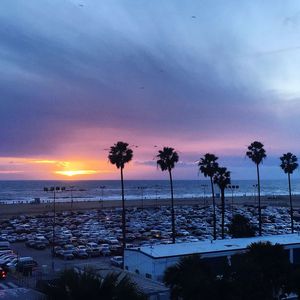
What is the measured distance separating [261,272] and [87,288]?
36.8ft

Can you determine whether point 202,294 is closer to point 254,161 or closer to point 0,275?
point 0,275

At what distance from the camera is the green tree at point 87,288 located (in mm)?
12344

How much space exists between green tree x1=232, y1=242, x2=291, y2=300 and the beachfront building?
738cm

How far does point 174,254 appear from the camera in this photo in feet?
99.3

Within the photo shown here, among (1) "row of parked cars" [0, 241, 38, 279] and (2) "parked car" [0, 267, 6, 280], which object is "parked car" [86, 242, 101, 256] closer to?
(1) "row of parked cars" [0, 241, 38, 279]

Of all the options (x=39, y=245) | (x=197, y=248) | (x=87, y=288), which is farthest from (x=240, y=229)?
(x=87, y=288)

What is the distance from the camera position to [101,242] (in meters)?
60.5

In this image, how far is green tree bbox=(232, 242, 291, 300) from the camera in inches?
757

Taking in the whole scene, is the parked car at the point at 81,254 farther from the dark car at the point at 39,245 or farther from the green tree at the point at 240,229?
the green tree at the point at 240,229

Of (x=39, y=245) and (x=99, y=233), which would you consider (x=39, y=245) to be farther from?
(x=99, y=233)

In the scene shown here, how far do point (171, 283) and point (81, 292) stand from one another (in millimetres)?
9139

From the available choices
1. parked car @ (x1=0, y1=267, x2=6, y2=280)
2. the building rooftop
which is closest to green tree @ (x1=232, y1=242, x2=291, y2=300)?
the building rooftop

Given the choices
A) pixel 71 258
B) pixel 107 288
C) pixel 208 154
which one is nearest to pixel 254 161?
pixel 208 154

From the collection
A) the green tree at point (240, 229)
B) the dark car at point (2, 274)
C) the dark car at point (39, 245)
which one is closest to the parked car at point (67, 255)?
the dark car at point (39, 245)
